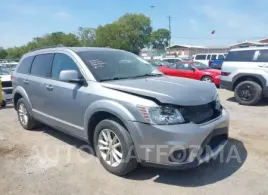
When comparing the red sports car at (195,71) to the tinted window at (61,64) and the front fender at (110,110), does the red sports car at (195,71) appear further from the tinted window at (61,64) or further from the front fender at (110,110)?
the front fender at (110,110)

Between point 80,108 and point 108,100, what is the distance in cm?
64

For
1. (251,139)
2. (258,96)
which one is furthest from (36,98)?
(258,96)

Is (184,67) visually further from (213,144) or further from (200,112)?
(200,112)

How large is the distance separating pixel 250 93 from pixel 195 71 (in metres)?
5.25

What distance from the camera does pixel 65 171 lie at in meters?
3.88

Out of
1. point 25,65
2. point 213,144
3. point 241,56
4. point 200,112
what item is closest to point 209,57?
point 241,56

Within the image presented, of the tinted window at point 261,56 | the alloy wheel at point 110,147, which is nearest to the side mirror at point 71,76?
the alloy wheel at point 110,147

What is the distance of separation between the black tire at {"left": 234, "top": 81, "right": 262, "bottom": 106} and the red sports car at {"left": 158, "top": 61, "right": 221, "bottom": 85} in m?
4.22

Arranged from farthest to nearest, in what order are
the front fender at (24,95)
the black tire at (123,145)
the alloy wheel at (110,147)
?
the front fender at (24,95)
the alloy wheel at (110,147)
the black tire at (123,145)

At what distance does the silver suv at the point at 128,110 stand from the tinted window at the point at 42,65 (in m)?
0.02

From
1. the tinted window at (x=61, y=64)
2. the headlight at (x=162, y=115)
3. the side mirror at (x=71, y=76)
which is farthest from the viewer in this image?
the tinted window at (x=61, y=64)

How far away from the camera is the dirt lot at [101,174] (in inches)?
132

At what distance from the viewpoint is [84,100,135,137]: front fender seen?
333 cm

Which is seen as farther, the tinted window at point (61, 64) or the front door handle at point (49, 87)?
the front door handle at point (49, 87)
